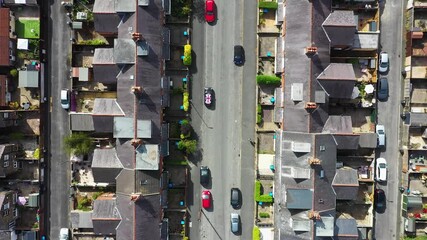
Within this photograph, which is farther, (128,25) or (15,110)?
(15,110)

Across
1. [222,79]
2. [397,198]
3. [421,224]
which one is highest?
[222,79]

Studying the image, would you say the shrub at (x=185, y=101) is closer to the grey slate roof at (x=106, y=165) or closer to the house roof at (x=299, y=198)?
the grey slate roof at (x=106, y=165)

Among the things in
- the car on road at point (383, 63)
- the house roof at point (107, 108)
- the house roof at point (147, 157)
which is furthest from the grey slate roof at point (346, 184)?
the house roof at point (107, 108)

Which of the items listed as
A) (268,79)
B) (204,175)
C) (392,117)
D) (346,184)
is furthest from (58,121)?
(392,117)

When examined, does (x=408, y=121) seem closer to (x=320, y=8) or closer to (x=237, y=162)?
(x=320, y=8)

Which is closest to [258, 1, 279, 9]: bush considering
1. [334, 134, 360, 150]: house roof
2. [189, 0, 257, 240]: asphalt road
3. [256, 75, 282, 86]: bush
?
[189, 0, 257, 240]: asphalt road

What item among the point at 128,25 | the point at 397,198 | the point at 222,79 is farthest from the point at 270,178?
the point at 128,25
